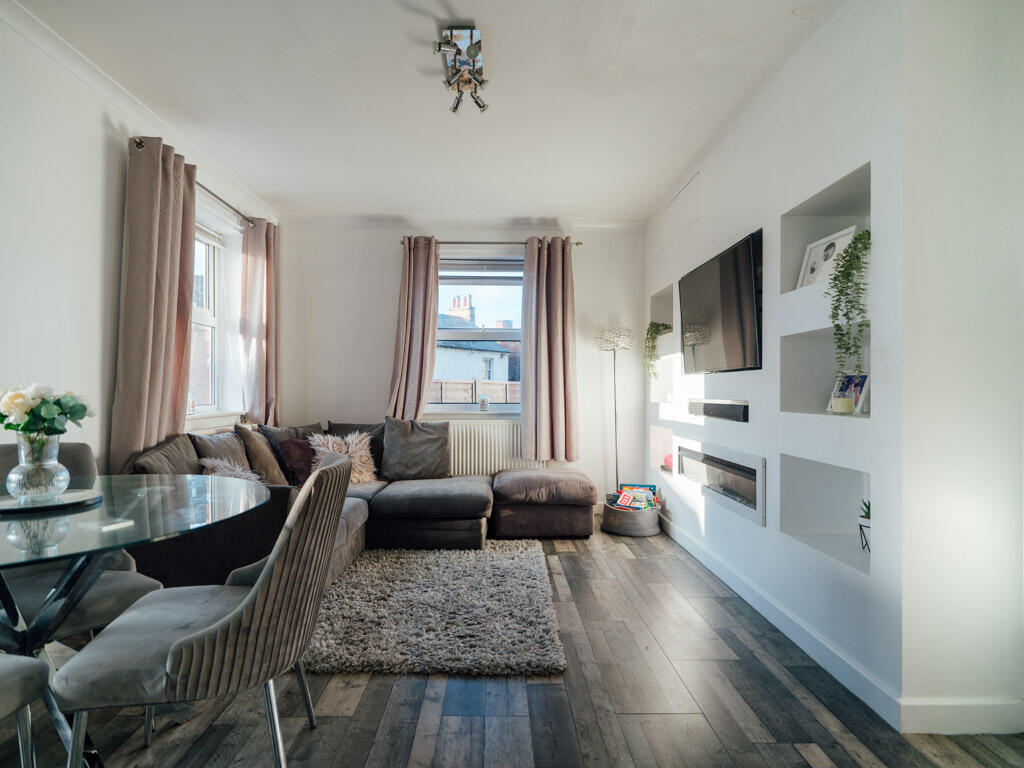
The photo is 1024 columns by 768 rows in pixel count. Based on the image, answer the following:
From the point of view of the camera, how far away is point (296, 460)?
3764mm

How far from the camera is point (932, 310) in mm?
1781

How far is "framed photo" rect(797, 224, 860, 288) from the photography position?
2260mm

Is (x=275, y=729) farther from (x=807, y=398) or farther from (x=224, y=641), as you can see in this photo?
(x=807, y=398)

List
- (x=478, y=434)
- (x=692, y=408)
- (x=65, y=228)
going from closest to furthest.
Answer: (x=65, y=228) → (x=692, y=408) → (x=478, y=434)

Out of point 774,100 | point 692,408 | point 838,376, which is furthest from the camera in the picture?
point 692,408

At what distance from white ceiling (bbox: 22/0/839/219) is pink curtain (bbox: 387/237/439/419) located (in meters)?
0.79

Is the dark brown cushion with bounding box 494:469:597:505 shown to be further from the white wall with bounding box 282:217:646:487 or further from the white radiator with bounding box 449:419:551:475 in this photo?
the white wall with bounding box 282:217:646:487

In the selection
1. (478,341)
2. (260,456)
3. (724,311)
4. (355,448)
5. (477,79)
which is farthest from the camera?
(478,341)

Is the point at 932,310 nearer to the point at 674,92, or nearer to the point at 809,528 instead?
the point at 809,528

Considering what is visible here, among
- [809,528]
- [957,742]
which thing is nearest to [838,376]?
[809,528]

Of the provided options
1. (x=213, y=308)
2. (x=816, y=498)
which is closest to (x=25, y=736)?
(x=816, y=498)

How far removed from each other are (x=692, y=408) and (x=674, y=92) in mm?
1940

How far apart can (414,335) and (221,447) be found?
1.92m

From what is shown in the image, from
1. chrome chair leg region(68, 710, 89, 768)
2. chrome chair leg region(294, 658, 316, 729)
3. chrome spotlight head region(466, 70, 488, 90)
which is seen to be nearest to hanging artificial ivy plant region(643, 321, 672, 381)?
chrome spotlight head region(466, 70, 488, 90)
